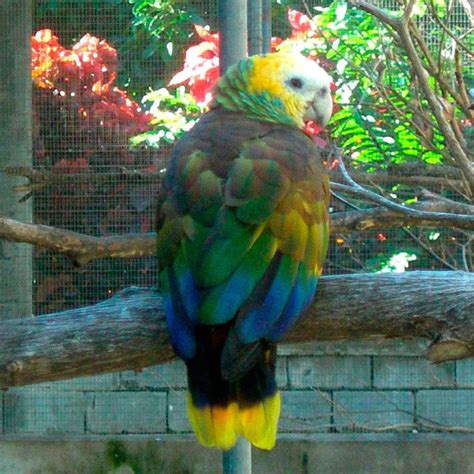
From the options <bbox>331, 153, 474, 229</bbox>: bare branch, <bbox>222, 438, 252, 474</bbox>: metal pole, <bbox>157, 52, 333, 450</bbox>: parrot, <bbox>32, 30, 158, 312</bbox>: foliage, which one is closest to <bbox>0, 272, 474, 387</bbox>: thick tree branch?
<bbox>157, 52, 333, 450</bbox>: parrot

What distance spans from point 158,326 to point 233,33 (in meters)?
0.96

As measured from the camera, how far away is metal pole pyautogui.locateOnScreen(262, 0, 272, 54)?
3.16 m

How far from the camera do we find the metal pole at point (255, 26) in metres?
2.92

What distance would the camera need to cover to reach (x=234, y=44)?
8.72 feet

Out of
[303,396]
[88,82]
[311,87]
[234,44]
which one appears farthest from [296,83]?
[303,396]

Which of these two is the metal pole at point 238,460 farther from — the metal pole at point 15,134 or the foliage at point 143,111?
the metal pole at point 15,134

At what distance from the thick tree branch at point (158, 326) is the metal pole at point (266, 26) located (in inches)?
51.0

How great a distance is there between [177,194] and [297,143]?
301mm

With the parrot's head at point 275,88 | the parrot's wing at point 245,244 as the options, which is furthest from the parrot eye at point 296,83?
the parrot's wing at point 245,244

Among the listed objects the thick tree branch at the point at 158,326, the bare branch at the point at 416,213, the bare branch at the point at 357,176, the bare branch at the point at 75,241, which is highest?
the bare branch at the point at 357,176

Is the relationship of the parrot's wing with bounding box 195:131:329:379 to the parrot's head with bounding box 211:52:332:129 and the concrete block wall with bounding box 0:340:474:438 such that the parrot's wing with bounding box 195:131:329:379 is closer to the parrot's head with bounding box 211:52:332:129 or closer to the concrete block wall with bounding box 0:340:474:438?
the parrot's head with bounding box 211:52:332:129

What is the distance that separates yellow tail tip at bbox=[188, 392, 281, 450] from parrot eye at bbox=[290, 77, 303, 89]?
3.10 feet

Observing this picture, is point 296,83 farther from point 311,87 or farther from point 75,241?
point 75,241

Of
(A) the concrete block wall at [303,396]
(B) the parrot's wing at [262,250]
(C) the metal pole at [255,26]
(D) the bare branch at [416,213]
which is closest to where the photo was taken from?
(B) the parrot's wing at [262,250]
